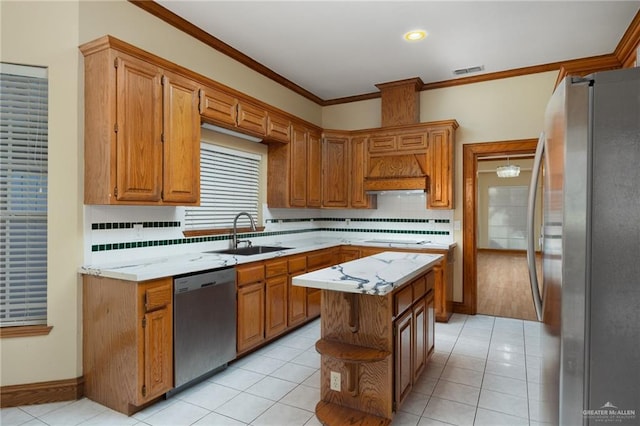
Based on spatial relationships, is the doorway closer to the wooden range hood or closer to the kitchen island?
the wooden range hood

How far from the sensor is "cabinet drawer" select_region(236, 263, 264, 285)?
3.06m

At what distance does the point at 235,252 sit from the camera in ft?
12.3

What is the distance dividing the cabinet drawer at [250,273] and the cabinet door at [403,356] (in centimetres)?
144

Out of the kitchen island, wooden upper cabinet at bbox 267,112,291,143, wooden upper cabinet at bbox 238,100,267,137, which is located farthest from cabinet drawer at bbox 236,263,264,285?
wooden upper cabinet at bbox 267,112,291,143

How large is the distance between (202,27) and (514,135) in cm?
372

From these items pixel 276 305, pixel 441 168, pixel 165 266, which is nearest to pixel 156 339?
pixel 165 266

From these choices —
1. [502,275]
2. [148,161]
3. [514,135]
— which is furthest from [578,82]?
[502,275]

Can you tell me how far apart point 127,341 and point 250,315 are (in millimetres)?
1074

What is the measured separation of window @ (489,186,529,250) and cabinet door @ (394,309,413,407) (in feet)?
31.6

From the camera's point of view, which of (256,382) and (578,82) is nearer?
(578,82)

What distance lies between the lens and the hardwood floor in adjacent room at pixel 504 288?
4.71 meters

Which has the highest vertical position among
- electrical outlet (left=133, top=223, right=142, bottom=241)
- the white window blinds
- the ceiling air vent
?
the ceiling air vent

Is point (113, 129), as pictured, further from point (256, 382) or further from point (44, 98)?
point (256, 382)

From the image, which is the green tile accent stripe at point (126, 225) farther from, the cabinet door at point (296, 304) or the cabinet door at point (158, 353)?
the cabinet door at point (296, 304)
